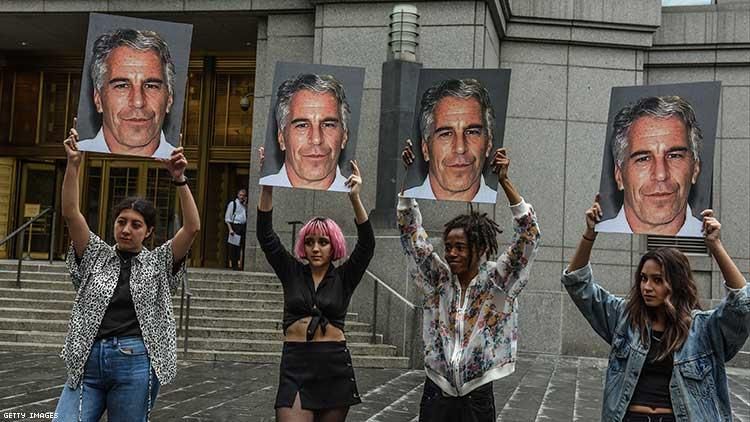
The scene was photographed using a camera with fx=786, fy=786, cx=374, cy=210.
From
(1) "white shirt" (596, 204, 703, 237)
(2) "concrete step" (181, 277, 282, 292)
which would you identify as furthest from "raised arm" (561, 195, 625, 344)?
(2) "concrete step" (181, 277, 282, 292)

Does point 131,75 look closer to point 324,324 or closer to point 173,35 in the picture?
point 173,35

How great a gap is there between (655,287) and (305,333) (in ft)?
6.13

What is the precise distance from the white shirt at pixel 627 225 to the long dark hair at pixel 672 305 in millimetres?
682

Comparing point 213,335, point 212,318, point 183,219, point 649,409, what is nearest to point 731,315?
point 649,409

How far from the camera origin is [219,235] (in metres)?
19.5

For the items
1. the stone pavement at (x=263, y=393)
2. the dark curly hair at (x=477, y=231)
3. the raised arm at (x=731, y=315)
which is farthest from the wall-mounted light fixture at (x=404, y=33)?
the raised arm at (x=731, y=315)

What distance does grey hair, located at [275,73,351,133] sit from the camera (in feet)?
17.8

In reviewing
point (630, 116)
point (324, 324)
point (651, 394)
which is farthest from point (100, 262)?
point (630, 116)

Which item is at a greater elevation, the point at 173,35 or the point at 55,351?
the point at 173,35

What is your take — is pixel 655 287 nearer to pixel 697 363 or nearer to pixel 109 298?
pixel 697 363

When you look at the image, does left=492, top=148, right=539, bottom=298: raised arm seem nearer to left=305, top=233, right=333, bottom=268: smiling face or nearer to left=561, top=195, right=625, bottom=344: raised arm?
left=561, top=195, right=625, bottom=344: raised arm

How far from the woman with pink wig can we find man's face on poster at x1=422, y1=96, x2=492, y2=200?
2.25 ft

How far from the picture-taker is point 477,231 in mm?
Answer: 4078

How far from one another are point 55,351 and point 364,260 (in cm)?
821
